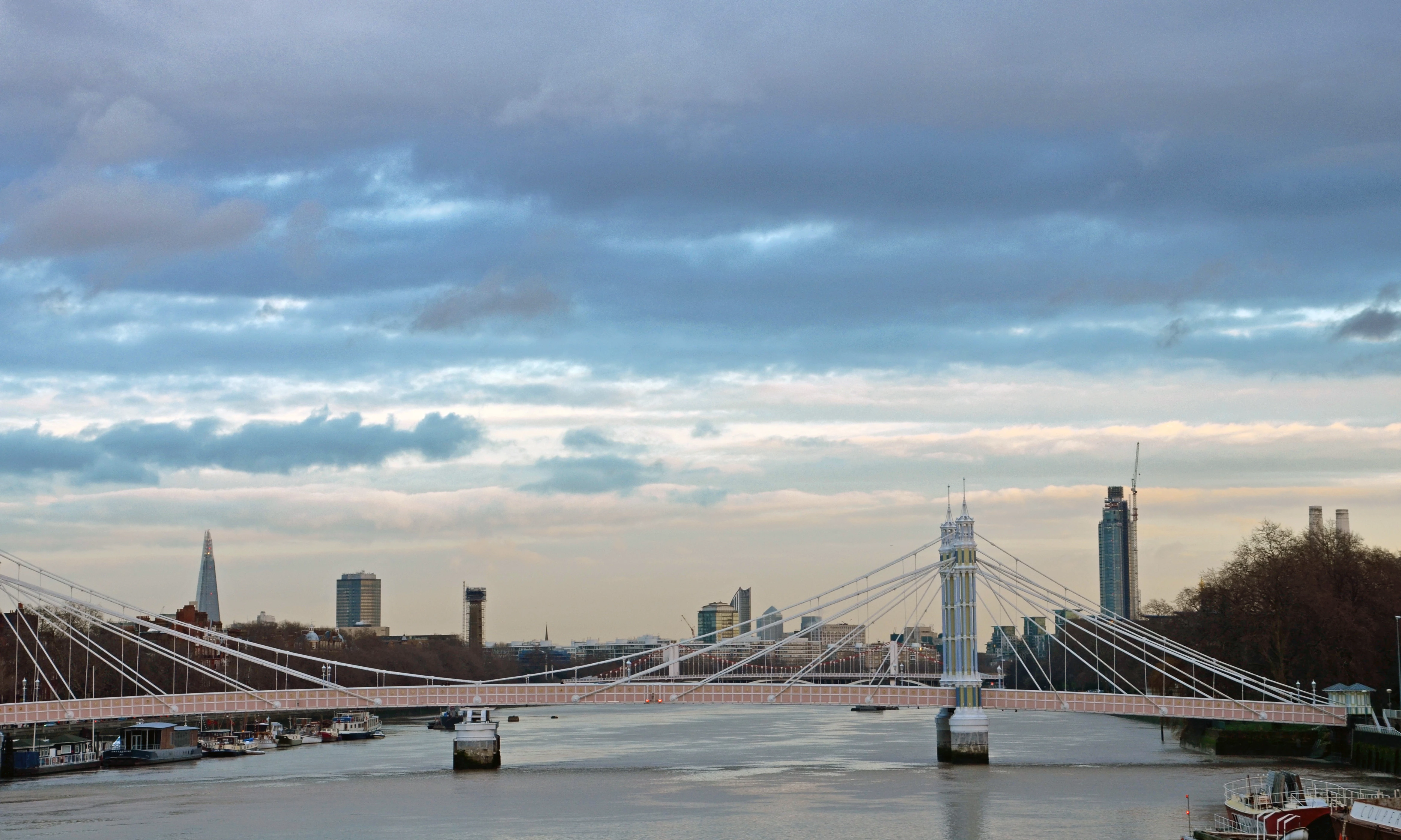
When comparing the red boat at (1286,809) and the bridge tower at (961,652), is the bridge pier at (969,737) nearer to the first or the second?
the bridge tower at (961,652)

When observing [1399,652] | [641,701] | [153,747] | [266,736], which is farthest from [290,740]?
[1399,652]

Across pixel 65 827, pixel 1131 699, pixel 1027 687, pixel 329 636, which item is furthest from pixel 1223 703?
A: pixel 329 636

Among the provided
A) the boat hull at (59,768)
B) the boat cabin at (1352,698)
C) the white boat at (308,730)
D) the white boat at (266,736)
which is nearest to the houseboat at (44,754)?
the boat hull at (59,768)

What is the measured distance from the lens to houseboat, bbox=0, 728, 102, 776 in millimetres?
64500

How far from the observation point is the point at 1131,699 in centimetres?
6506

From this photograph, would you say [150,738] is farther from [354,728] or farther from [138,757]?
[354,728]

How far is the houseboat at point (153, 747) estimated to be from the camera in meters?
70.6

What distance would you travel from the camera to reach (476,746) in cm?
6531

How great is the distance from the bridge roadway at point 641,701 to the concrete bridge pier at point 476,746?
87 centimetres

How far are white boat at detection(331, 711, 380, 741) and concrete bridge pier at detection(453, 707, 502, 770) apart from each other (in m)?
27.2

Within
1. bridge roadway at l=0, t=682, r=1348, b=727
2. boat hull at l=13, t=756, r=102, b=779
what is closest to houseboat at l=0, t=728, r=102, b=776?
boat hull at l=13, t=756, r=102, b=779

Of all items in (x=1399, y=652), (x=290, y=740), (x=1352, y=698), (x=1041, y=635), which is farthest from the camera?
(x=1041, y=635)

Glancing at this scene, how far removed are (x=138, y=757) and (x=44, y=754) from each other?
211 inches

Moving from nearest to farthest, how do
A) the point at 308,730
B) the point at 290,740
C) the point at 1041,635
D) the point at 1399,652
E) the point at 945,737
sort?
1. the point at 1399,652
2. the point at 945,737
3. the point at 290,740
4. the point at 308,730
5. the point at 1041,635
